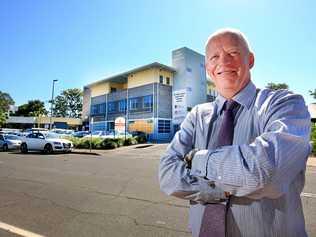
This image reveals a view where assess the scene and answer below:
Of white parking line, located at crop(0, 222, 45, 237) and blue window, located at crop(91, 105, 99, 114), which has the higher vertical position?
blue window, located at crop(91, 105, 99, 114)

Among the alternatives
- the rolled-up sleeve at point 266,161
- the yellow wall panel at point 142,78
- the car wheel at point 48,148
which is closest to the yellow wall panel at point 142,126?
the yellow wall panel at point 142,78

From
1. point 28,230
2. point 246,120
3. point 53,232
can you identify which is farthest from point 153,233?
point 246,120

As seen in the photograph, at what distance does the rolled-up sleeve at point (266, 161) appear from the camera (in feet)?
4.10

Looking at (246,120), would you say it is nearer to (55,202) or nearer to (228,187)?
(228,187)

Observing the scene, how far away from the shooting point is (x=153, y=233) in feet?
13.5

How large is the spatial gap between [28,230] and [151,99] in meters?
33.5

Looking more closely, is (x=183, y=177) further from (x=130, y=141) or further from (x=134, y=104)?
(x=134, y=104)

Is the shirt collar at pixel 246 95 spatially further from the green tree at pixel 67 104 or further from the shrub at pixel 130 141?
the green tree at pixel 67 104

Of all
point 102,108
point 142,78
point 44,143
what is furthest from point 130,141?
point 102,108

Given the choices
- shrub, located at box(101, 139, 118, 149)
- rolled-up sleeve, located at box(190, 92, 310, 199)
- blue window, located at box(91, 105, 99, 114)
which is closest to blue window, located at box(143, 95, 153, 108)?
blue window, located at box(91, 105, 99, 114)

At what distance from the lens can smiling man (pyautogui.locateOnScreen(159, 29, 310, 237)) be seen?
50.3 inches

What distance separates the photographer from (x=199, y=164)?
4.69ft

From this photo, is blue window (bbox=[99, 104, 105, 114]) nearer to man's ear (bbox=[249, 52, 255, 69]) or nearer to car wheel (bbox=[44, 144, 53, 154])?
car wheel (bbox=[44, 144, 53, 154])

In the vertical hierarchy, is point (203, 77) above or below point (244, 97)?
above
